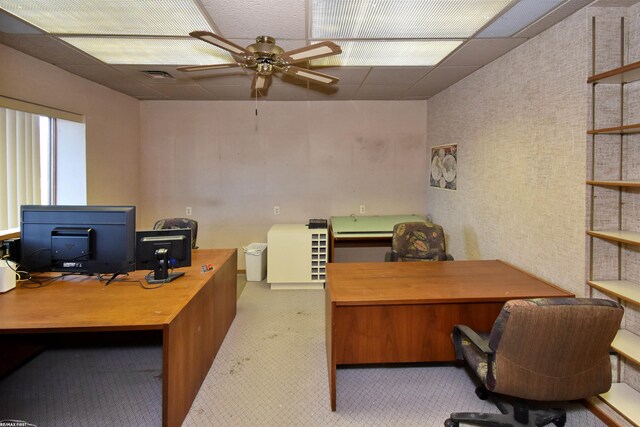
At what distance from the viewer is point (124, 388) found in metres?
2.39

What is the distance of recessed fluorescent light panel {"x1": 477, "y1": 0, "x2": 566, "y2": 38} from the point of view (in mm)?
2096

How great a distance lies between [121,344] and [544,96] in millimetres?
3801

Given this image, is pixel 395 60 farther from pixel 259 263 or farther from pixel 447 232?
pixel 259 263

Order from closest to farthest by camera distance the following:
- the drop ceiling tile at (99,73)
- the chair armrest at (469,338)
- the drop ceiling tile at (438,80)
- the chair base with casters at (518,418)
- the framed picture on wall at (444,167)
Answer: the chair armrest at (469,338) → the chair base with casters at (518,418) → the drop ceiling tile at (99,73) → the drop ceiling tile at (438,80) → the framed picture on wall at (444,167)

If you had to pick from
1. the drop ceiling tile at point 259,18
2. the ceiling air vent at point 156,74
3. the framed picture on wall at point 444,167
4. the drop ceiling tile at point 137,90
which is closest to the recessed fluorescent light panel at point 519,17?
the drop ceiling tile at point 259,18

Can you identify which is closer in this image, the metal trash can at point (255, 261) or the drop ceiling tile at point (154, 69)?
the drop ceiling tile at point (154, 69)

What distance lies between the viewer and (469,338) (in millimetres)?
1872

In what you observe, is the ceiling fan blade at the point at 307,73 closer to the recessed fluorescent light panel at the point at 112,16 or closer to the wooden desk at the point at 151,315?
the recessed fluorescent light panel at the point at 112,16

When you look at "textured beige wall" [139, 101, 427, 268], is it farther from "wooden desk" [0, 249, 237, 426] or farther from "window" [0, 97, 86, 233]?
"wooden desk" [0, 249, 237, 426]

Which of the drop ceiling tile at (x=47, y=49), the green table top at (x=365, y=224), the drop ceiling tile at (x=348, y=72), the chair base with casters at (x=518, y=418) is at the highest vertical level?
the drop ceiling tile at (x=348, y=72)

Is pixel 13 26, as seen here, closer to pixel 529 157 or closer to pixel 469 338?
pixel 469 338

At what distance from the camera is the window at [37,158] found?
3.02 metres

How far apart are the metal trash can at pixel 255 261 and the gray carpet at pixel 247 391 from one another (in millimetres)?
1687

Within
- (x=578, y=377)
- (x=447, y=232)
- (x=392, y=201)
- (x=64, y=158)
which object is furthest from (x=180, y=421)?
(x=392, y=201)
